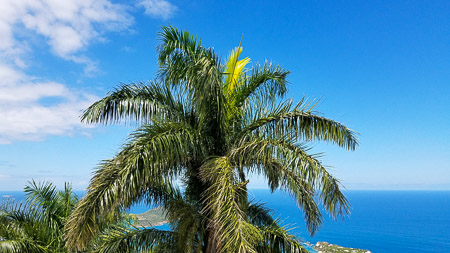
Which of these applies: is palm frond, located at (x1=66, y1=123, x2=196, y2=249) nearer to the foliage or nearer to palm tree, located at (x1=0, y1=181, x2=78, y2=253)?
the foliage

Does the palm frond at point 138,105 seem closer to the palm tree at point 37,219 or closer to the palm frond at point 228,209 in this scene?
the palm frond at point 228,209

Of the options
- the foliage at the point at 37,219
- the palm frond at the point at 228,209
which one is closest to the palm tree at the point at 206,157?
the palm frond at the point at 228,209

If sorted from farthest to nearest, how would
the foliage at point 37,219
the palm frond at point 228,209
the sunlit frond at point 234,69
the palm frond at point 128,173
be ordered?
the foliage at point 37,219 → the sunlit frond at point 234,69 → the palm frond at point 128,173 → the palm frond at point 228,209

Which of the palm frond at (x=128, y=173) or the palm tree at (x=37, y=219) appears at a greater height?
the palm frond at (x=128, y=173)

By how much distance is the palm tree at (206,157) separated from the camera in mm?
4422

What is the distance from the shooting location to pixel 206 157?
5250 millimetres

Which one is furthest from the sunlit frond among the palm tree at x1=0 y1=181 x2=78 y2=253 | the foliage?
the palm tree at x1=0 y1=181 x2=78 y2=253

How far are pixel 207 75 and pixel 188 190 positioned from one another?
98.1 inches

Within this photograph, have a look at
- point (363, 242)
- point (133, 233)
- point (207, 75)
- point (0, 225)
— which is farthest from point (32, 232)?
point (363, 242)

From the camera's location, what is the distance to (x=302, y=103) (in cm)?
520

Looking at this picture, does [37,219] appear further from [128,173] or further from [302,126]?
[302,126]

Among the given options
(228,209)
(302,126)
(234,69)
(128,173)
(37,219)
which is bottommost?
(37,219)

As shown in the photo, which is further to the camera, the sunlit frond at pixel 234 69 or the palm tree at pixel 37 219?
the palm tree at pixel 37 219

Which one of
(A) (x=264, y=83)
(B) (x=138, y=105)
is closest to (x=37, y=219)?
(B) (x=138, y=105)
